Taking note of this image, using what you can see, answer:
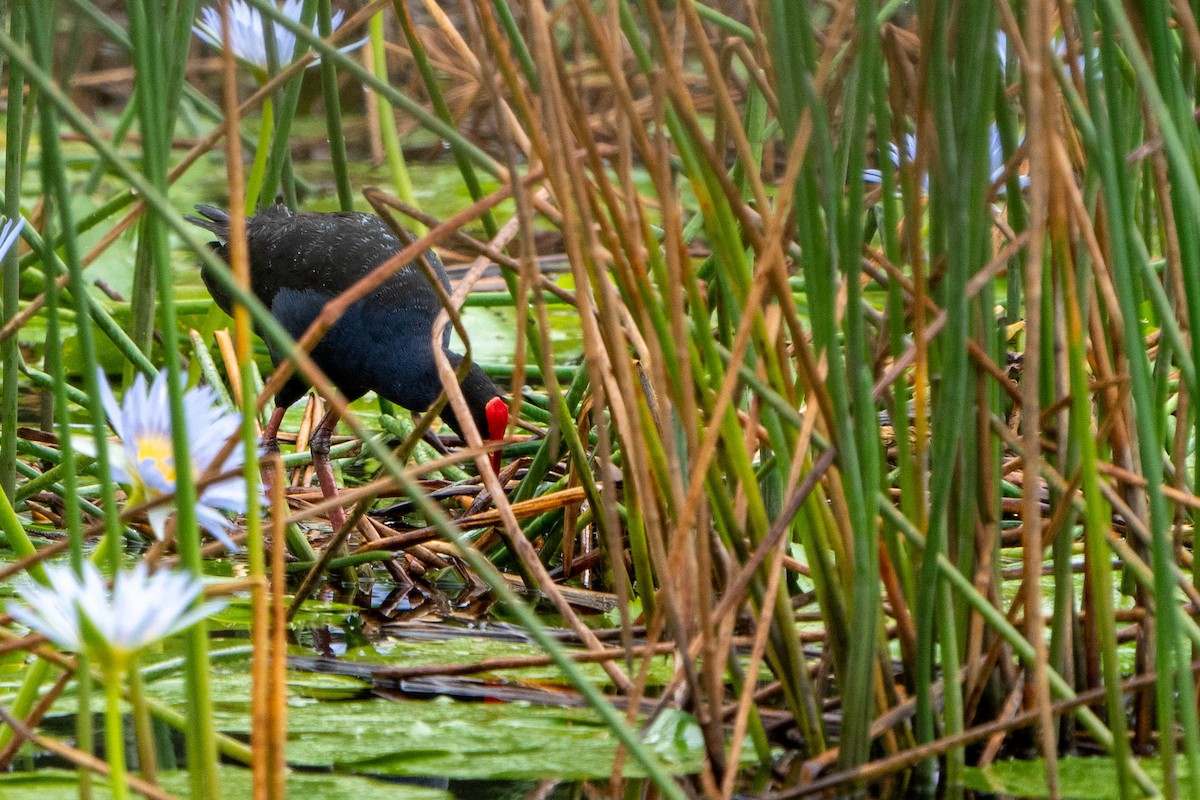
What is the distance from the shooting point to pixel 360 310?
2.71 m

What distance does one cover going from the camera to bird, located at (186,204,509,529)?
264 centimetres

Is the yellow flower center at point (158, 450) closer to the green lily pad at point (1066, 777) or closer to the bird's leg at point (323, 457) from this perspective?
the green lily pad at point (1066, 777)

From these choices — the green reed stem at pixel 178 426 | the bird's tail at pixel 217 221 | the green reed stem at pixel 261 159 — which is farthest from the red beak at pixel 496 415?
the green reed stem at pixel 178 426

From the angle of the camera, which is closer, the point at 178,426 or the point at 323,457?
the point at 178,426

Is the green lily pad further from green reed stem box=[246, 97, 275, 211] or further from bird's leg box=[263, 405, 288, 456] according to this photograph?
bird's leg box=[263, 405, 288, 456]

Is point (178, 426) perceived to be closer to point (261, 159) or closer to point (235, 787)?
point (235, 787)

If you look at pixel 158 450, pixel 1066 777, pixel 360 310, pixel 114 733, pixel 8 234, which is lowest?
pixel 1066 777

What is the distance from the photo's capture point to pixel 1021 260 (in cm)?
124

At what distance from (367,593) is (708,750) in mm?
843

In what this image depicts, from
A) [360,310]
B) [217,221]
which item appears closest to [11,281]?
[360,310]

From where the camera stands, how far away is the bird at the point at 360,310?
264 cm

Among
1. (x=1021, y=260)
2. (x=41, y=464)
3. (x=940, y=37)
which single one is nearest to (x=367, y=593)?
(x=41, y=464)

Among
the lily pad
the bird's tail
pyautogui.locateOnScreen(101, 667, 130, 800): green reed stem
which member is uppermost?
the bird's tail

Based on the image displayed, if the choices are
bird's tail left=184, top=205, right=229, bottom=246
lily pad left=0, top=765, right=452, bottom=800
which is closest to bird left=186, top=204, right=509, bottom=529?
bird's tail left=184, top=205, right=229, bottom=246
